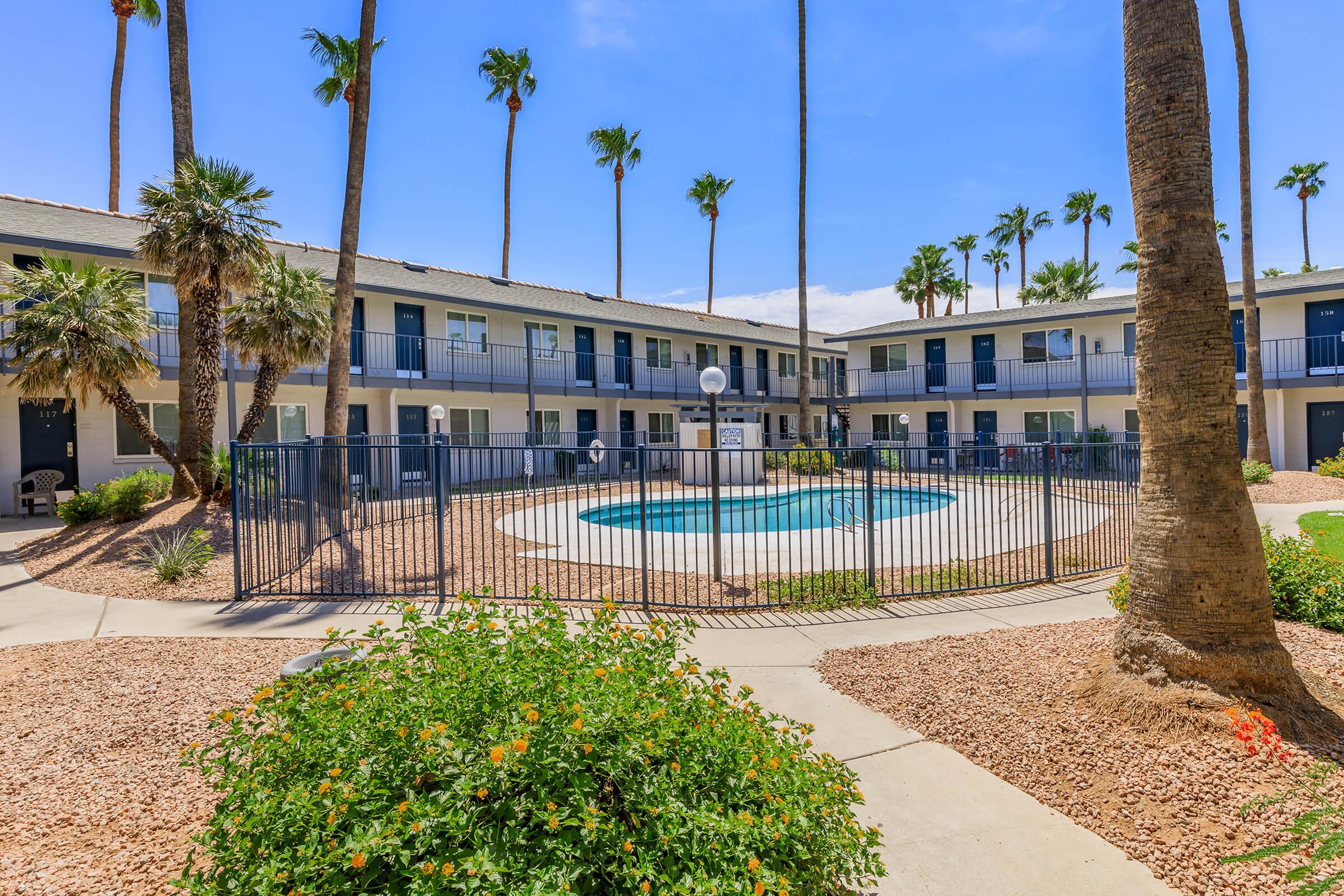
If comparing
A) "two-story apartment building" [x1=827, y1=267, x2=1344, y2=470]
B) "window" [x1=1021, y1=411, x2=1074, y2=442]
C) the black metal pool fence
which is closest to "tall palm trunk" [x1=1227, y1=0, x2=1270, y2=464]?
"two-story apartment building" [x1=827, y1=267, x2=1344, y2=470]

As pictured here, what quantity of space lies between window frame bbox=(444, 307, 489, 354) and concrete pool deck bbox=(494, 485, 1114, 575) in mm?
9080

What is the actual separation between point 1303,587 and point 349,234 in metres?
15.5

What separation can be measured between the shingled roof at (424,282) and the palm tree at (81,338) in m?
2.13

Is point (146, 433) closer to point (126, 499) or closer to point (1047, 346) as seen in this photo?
point (126, 499)

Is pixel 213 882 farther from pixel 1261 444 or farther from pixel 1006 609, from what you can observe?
pixel 1261 444

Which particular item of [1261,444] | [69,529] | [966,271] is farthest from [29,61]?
[966,271]

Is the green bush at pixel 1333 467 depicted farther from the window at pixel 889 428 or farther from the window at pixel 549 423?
the window at pixel 549 423

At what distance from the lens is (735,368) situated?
32.3 meters

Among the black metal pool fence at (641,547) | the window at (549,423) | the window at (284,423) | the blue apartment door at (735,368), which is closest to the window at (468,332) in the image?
the window at (549,423)

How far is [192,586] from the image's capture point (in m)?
8.63

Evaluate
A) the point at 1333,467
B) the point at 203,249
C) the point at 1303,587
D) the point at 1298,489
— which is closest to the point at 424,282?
the point at 203,249

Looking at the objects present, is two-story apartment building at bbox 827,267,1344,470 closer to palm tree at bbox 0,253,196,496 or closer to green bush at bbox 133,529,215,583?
green bush at bbox 133,529,215,583

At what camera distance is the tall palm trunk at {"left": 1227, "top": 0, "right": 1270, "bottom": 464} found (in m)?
18.6

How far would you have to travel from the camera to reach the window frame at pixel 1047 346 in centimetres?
2678
